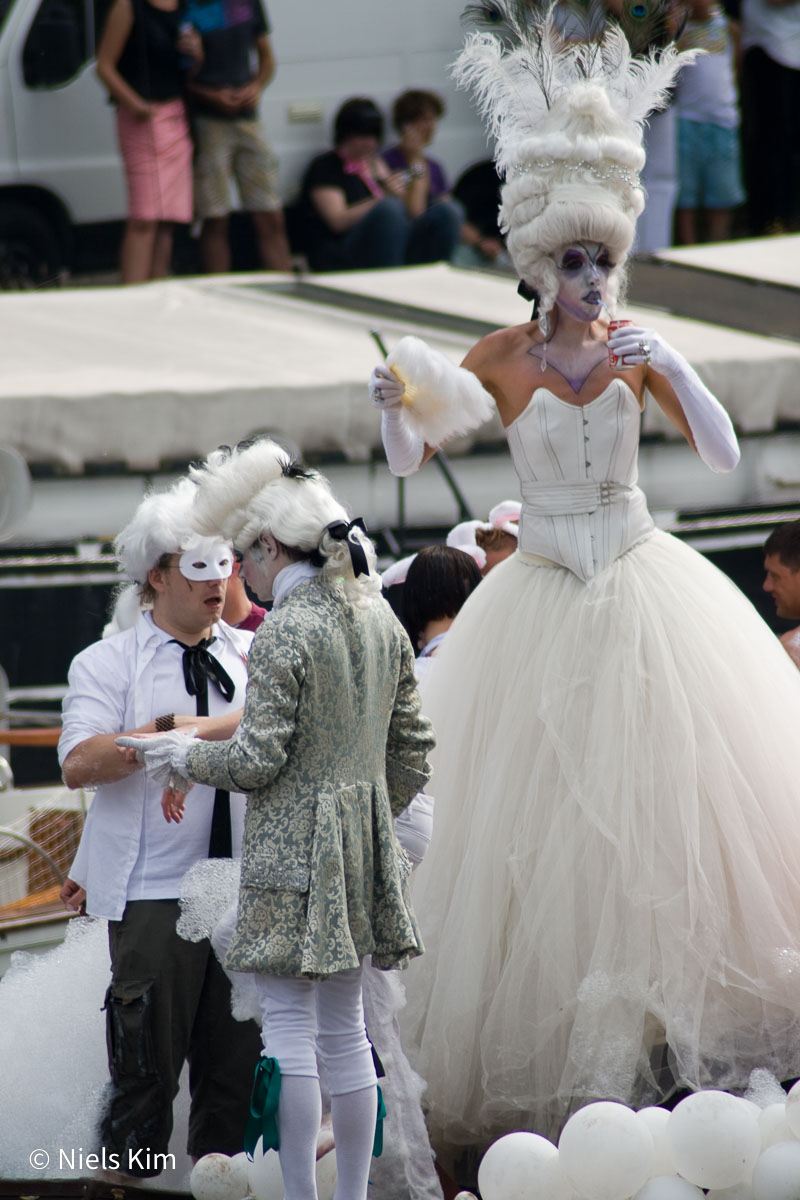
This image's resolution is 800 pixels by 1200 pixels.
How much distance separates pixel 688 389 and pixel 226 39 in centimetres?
386

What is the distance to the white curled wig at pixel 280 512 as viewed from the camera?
241 centimetres

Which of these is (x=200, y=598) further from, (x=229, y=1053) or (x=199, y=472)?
(x=229, y=1053)

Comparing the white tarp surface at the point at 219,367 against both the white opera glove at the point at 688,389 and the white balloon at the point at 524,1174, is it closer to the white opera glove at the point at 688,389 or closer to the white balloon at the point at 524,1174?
the white opera glove at the point at 688,389

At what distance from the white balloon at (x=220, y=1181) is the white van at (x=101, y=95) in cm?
451

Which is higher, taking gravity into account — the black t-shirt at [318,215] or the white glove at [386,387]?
the black t-shirt at [318,215]

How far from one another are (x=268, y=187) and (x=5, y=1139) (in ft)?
14.7

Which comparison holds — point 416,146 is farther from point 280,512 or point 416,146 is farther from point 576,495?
point 280,512

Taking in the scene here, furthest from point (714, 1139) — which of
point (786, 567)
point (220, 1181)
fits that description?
point (786, 567)

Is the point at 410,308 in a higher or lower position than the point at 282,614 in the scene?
higher

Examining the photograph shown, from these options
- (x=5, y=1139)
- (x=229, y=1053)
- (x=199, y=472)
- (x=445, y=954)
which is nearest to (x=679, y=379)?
(x=199, y=472)

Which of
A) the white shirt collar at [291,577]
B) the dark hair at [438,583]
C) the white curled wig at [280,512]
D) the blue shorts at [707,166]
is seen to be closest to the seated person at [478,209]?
the blue shorts at [707,166]

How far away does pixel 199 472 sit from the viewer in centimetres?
254

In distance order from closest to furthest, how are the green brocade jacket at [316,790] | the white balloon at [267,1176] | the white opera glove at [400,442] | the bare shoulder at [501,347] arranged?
the green brocade jacket at [316,790]
the white balloon at [267,1176]
the white opera glove at [400,442]
the bare shoulder at [501,347]

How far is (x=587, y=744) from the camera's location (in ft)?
9.76
